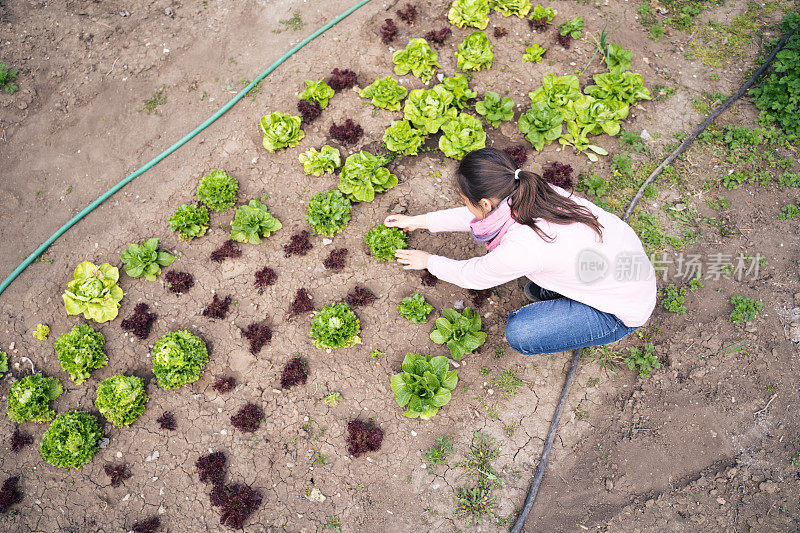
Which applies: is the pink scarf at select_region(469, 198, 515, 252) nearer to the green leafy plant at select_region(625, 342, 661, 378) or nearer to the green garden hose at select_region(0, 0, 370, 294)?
the green leafy plant at select_region(625, 342, 661, 378)

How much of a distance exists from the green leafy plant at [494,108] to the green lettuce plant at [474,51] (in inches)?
28.0

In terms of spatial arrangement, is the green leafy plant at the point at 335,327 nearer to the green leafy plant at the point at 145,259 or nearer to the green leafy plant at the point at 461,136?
the green leafy plant at the point at 145,259

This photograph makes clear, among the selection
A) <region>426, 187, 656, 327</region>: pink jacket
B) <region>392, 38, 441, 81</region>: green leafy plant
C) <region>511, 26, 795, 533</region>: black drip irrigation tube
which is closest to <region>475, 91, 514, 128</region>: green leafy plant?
<region>392, 38, 441, 81</region>: green leafy plant

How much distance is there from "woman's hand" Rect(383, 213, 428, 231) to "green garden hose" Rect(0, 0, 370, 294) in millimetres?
3182

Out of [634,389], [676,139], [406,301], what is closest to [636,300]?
[634,389]

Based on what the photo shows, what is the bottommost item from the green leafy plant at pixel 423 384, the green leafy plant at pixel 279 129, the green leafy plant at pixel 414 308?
the green leafy plant at pixel 423 384

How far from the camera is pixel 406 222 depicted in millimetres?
6055

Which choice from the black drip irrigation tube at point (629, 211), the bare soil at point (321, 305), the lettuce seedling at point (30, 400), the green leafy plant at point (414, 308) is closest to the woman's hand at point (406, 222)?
the bare soil at point (321, 305)

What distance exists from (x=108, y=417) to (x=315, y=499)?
2.55 m

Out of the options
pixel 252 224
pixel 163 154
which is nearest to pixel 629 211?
pixel 252 224

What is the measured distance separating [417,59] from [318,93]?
1597 millimetres

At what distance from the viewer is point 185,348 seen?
18.9 ft

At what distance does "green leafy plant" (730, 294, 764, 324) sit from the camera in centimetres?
609

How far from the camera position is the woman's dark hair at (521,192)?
4.37m
